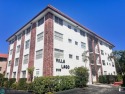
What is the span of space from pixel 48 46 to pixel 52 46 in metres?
0.70

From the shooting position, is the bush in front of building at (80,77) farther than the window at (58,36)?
No

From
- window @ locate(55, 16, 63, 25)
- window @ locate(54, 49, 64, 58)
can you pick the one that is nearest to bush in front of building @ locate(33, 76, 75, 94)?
window @ locate(54, 49, 64, 58)

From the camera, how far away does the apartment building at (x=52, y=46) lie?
21408 millimetres

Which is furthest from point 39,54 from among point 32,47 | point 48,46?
point 32,47

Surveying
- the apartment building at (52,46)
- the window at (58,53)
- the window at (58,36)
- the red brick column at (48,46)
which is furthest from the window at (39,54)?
the window at (58,36)

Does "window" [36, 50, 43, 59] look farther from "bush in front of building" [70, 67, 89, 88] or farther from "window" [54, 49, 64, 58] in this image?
"bush in front of building" [70, 67, 89, 88]

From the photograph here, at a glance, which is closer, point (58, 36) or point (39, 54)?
point (39, 54)

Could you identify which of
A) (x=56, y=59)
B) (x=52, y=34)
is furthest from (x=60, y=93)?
(x=52, y=34)

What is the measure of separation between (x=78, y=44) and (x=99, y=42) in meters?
12.4

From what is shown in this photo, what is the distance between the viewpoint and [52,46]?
2136 cm

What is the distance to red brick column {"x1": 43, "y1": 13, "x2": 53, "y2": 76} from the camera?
20048 millimetres

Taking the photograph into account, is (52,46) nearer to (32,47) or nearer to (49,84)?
(32,47)

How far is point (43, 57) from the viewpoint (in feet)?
70.3

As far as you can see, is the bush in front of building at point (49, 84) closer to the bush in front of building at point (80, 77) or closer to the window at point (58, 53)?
the bush in front of building at point (80, 77)
